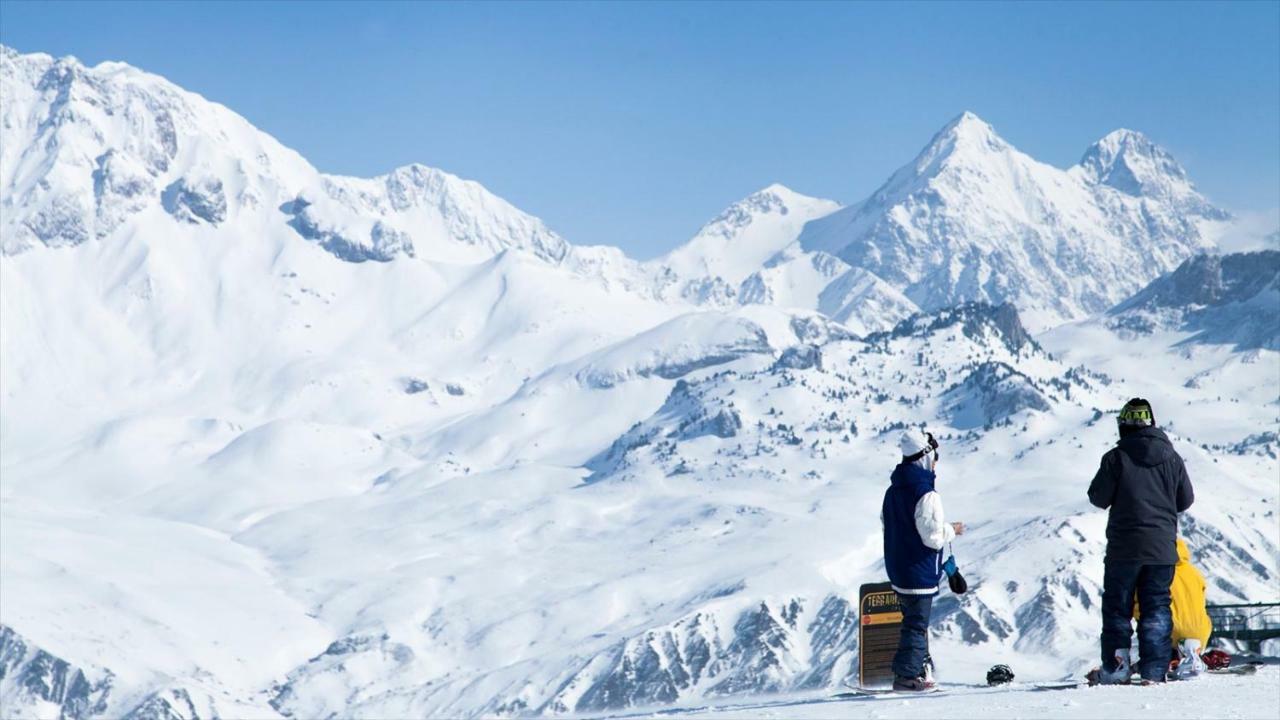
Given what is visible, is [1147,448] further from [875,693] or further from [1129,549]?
[875,693]

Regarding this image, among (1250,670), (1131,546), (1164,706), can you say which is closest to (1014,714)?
(1164,706)

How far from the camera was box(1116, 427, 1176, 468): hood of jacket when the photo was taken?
74.5 ft

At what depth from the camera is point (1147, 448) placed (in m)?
22.7

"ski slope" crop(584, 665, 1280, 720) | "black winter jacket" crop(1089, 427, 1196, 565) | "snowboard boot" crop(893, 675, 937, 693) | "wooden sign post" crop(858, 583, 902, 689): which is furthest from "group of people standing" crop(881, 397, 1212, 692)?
"wooden sign post" crop(858, 583, 902, 689)

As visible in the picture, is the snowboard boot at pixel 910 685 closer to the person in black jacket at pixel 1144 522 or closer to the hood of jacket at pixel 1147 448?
the person in black jacket at pixel 1144 522

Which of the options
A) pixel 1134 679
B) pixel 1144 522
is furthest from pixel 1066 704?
pixel 1144 522

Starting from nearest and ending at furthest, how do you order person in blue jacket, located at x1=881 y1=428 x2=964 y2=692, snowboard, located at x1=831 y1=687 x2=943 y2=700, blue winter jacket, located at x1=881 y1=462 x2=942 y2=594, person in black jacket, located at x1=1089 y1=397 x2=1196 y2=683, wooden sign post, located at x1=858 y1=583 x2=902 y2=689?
person in black jacket, located at x1=1089 y1=397 x2=1196 y2=683 < person in blue jacket, located at x1=881 y1=428 x2=964 y2=692 < blue winter jacket, located at x1=881 y1=462 x2=942 y2=594 < snowboard, located at x1=831 y1=687 x2=943 y2=700 < wooden sign post, located at x1=858 y1=583 x2=902 y2=689

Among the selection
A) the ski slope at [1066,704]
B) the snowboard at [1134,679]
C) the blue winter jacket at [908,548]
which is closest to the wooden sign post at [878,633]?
the ski slope at [1066,704]

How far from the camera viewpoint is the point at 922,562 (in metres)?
23.3

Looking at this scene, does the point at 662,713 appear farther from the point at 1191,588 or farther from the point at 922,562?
the point at 1191,588

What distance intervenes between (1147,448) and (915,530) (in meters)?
3.19

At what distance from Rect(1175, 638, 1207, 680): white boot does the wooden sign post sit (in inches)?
208

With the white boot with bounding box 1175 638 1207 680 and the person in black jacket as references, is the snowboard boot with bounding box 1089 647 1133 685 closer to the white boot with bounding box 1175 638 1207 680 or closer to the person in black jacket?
the person in black jacket

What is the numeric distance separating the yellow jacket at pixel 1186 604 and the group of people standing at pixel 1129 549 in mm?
13
